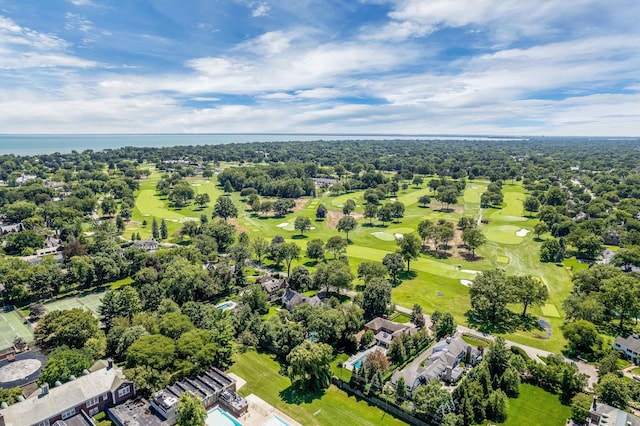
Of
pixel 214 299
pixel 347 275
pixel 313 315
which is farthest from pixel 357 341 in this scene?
pixel 214 299

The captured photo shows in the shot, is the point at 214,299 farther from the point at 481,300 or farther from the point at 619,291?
the point at 619,291

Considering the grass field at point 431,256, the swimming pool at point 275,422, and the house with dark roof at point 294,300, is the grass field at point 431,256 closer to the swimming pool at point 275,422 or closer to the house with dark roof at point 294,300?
the house with dark roof at point 294,300

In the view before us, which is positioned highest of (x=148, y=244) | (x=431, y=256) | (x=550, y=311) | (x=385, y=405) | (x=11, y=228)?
(x=11, y=228)

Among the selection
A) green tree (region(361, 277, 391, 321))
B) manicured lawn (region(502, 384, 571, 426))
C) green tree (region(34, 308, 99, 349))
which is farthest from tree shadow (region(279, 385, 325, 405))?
green tree (region(34, 308, 99, 349))

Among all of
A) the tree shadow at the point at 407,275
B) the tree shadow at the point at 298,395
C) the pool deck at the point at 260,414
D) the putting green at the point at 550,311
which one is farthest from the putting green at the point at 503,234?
the pool deck at the point at 260,414

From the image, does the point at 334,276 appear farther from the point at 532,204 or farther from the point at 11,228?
the point at 532,204

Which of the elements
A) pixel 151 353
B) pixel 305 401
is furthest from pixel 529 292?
pixel 151 353
